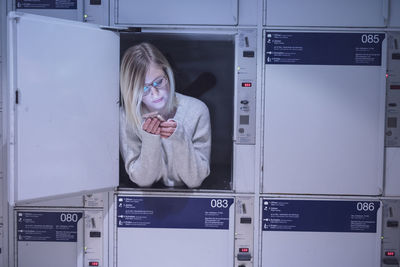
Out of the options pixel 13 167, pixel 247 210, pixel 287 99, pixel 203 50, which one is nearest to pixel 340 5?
pixel 287 99

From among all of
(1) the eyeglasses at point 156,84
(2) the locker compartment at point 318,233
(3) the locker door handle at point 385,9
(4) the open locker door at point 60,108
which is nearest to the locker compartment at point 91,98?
(4) the open locker door at point 60,108

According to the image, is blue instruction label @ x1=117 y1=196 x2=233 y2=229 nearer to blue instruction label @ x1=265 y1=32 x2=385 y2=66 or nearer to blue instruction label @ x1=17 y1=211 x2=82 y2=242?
blue instruction label @ x1=17 y1=211 x2=82 y2=242

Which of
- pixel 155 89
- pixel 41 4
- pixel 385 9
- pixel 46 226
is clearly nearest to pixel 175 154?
pixel 155 89

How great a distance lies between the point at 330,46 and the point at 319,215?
1314mm

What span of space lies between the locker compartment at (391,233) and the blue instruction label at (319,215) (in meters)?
0.08

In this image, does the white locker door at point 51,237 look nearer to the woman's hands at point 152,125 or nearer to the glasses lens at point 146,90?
the woman's hands at point 152,125

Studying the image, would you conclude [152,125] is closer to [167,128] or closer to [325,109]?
[167,128]

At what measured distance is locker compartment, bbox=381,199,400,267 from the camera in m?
2.75

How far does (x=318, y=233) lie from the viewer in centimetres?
277

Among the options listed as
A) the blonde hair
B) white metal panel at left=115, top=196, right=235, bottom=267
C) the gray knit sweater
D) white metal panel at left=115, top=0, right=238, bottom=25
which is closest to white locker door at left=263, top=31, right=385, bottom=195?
white metal panel at left=115, top=0, right=238, bottom=25

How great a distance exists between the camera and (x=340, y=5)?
105 inches

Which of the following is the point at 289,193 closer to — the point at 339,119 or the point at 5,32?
the point at 339,119

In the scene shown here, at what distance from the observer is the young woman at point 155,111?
2.74 m

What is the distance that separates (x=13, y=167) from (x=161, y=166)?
1021 millimetres
